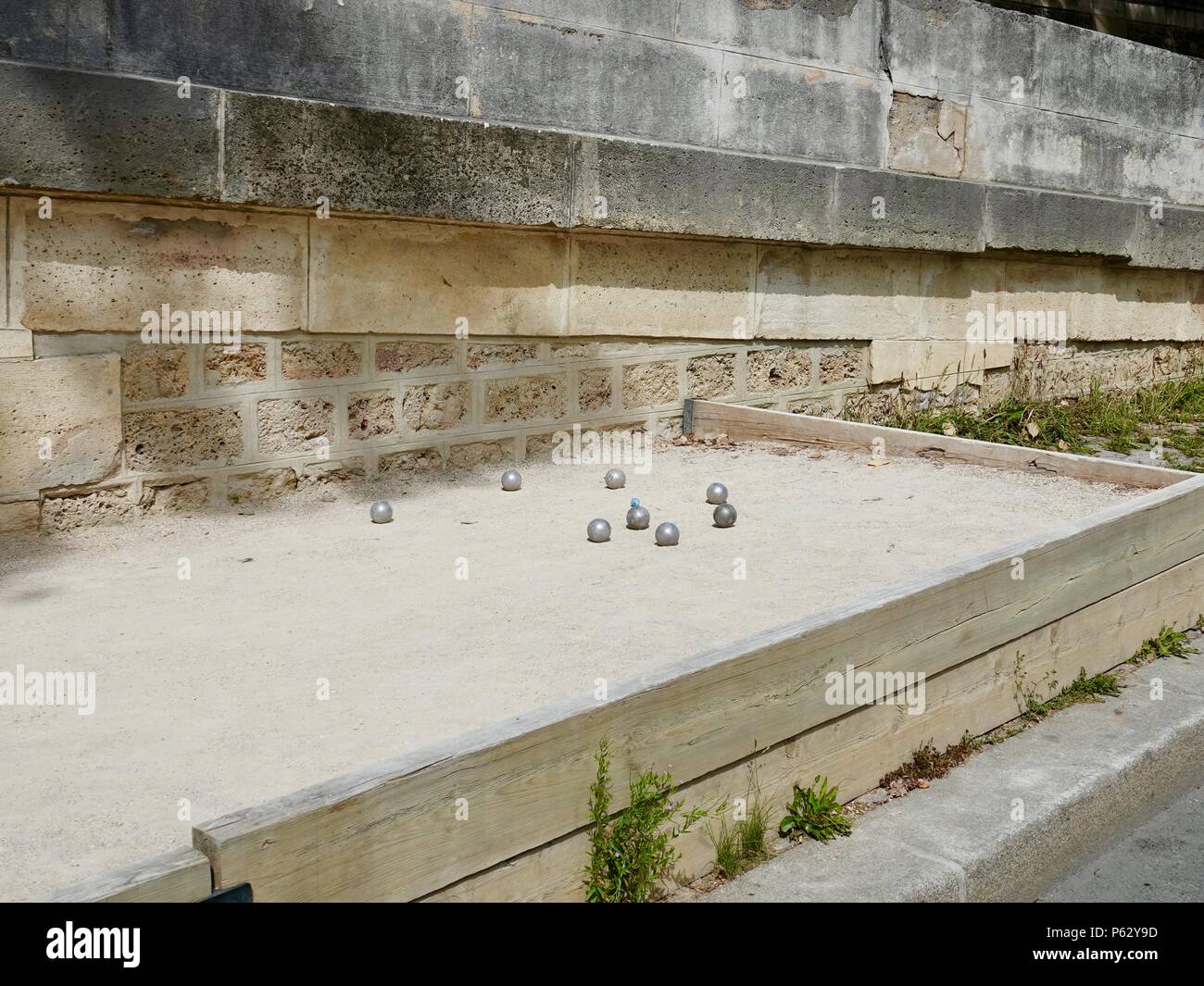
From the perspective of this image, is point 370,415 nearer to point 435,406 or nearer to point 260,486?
point 435,406

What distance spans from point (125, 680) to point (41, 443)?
1480 mm

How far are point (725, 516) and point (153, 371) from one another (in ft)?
7.57

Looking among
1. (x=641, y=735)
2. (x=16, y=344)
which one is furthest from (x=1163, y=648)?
(x=16, y=344)

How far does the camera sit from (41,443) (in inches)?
177

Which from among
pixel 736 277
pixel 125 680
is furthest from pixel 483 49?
pixel 125 680

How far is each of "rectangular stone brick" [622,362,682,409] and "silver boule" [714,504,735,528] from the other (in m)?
1.50

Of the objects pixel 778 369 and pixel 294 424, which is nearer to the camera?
pixel 294 424

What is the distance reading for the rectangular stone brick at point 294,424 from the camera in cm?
511

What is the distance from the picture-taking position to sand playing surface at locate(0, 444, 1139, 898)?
111 inches

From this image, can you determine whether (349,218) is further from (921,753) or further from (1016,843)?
(1016,843)

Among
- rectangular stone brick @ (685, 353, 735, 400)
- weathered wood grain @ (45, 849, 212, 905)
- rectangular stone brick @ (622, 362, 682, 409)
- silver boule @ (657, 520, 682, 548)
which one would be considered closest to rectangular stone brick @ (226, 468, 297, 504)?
silver boule @ (657, 520, 682, 548)

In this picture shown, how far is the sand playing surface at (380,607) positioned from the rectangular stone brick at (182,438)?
0.77ft

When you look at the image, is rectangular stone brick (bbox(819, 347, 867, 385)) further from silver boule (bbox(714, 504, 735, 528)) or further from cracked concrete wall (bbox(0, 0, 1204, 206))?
silver boule (bbox(714, 504, 735, 528))

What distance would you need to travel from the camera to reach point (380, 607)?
405cm
